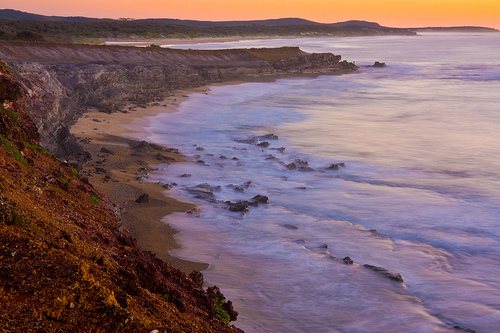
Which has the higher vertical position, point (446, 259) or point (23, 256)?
point (23, 256)

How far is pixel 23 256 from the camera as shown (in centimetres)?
489

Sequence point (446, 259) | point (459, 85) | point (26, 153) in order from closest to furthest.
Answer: point (26, 153) < point (446, 259) < point (459, 85)

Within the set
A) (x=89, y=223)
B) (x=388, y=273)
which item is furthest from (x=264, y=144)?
(x=89, y=223)

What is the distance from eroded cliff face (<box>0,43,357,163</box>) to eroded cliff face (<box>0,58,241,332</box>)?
22.4 ft

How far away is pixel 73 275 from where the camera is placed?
481cm

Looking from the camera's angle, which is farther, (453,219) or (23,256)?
(453,219)

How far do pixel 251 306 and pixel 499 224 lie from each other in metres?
7.88

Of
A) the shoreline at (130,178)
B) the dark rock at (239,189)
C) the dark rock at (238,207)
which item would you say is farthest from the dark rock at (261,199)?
the shoreline at (130,178)

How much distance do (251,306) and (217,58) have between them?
47.3 meters

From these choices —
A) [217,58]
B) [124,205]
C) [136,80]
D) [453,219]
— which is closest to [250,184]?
[124,205]

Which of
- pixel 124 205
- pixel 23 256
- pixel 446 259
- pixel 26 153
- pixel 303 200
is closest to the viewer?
pixel 23 256

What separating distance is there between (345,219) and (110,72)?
75.0ft

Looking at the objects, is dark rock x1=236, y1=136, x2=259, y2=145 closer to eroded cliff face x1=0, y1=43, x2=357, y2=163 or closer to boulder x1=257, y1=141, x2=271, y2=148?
boulder x1=257, y1=141, x2=271, y2=148

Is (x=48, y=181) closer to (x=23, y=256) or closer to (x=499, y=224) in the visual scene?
(x=23, y=256)
